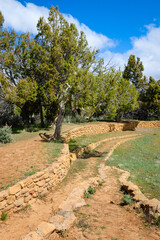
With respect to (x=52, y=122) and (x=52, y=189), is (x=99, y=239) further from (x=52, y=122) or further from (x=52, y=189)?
(x=52, y=122)

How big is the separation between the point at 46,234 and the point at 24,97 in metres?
13.9

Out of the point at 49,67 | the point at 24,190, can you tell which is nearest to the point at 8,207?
the point at 24,190

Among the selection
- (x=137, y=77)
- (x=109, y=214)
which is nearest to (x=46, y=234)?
(x=109, y=214)

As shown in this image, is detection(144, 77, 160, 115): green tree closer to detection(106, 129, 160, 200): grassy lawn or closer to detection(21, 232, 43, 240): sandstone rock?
detection(106, 129, 160, 200): grassy lawn

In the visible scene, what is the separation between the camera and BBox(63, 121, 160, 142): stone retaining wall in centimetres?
1660

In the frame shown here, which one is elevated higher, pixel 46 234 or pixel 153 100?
pixel 153 100

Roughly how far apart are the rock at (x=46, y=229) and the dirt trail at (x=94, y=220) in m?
0.14

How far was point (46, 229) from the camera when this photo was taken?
3.69 meters

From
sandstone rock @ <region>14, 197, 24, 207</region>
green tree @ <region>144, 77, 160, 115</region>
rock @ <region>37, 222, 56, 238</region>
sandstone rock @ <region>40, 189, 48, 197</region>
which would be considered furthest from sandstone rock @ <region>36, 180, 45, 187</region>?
green tree @ <region>144, 77, 160, 115</region>

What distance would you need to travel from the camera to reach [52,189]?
274 inches

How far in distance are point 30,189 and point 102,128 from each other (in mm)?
16778

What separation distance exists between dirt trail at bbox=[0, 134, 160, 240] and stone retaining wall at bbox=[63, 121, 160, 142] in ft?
27.4

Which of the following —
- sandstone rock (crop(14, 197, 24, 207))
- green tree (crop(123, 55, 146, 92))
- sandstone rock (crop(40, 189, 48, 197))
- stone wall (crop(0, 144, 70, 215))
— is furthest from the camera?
green tree (crop(123, 55, 146, 92))

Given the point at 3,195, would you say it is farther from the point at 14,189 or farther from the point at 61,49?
the point at 61,49
